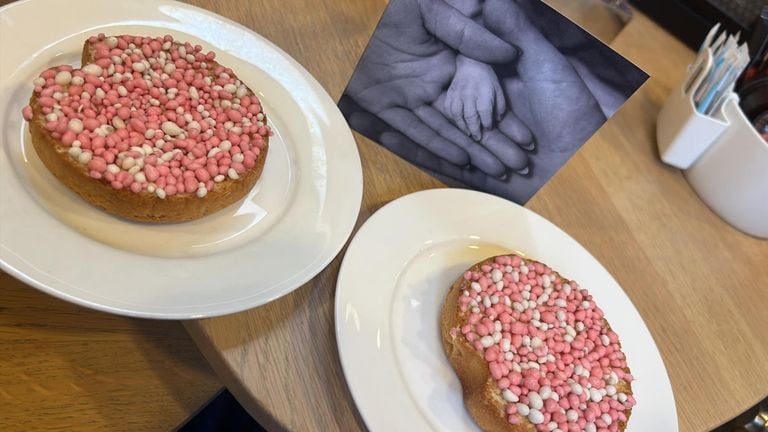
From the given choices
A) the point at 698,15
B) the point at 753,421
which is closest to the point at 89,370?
the point at 753,421

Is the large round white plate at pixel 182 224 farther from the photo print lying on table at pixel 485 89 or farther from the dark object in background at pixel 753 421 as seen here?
the dark object in background at pixel 753 421

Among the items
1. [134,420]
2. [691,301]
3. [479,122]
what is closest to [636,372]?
[691,301]

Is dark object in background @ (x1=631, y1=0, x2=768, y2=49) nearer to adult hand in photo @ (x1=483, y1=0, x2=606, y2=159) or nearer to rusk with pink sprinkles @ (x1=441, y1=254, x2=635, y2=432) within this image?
adult hand in photo @ (x1=483, y1=0, x2=606, y2=159)

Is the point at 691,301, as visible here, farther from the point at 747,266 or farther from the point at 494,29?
the point at 494,29

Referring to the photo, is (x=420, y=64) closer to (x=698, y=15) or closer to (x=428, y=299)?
(x=428, y=299)

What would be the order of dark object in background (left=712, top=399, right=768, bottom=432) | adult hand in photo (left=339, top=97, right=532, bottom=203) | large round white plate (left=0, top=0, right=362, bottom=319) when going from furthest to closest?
dark object in background (left=712, top=399, right=768, bottom=432) < adult hand in photo (left=339, top=97, right=532, bottom=203) < large round white plate (left=0, top=0, right=362, bottom=319)

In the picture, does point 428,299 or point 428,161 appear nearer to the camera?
point 428,299

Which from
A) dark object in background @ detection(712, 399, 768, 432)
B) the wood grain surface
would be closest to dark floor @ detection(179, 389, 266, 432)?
the wood grain surface
